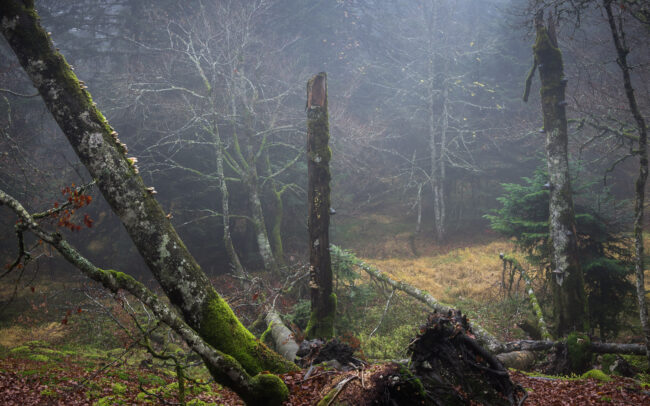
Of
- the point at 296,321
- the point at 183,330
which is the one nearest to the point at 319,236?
the point at 296,321

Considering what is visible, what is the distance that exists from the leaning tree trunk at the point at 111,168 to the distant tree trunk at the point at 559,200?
26.3ft

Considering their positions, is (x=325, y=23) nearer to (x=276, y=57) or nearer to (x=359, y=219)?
(x=276, y=57)

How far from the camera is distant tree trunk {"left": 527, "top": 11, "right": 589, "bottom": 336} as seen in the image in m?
8.04

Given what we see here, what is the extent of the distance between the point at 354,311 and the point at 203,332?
7.81 meters

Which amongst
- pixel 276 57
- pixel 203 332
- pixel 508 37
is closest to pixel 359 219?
pixel 276 57

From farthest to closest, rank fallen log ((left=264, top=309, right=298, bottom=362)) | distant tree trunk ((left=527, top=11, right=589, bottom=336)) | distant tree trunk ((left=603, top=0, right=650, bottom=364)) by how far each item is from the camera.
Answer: distant tree trunk ((left=527, top=11, right=589, bottom=336))
fallen log ((left=264, top=309, right=298, bottom=362))
distant tree trunk ((left=603, top=0, right=650, bottom=364))

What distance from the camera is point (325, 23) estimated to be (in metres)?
24.8

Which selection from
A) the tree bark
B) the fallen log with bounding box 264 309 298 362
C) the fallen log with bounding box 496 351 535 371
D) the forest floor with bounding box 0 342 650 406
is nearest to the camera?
the tree bark

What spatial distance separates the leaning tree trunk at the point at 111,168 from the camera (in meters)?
3.68

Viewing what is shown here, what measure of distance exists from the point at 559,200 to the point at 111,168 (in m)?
9.51

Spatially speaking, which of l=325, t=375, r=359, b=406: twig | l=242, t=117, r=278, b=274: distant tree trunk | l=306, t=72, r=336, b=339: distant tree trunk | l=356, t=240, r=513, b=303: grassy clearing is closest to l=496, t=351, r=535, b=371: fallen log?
l=306, t=72, r=336, b=339: distant tree trunk

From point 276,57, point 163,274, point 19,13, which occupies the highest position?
point 276,57

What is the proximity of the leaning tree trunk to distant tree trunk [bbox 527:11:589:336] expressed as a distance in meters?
8.03

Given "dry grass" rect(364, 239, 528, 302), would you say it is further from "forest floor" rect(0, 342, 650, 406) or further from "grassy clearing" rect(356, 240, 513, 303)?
"forest floor" rect(0, 342, 650, 406)
